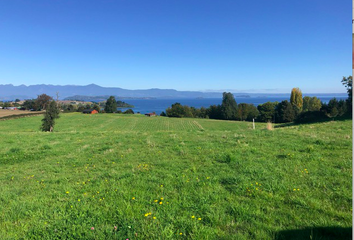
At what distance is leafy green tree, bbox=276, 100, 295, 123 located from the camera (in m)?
84.6

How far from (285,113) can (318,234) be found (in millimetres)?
92618

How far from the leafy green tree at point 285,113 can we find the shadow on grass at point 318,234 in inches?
3624

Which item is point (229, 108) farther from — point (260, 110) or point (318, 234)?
point (318, 234)

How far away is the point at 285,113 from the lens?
85062mm

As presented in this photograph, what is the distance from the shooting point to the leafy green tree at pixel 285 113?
277 ft

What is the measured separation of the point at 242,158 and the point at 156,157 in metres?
3.26

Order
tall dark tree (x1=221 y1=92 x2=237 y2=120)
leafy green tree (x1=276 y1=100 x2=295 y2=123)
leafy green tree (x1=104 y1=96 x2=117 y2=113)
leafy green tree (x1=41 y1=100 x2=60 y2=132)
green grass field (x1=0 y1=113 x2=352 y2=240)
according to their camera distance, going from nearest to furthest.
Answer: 1. green grass field (x1=0 y1=113 x2=352 y2=240)
2. leafy green tree (x1=41 y1=100 x2=60 y2=132)
3. leafy green tree (x1=276 y1=100 x2=295 y2=123)
4. tall dark tree (x1=221 y1=92 x2=237 y2=120)
5. leafy green tree (x1=104 y1=96 x2=117 y2=113)

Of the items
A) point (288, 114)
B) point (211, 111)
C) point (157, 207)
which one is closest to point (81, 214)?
point (157, 207)

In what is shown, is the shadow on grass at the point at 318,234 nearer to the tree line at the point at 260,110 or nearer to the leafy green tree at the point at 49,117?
the leafy green tree at the point at 49,117

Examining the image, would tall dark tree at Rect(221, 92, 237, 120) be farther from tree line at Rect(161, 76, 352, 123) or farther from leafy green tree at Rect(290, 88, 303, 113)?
leafy green tree at Rect(290, 88, 303, 113)

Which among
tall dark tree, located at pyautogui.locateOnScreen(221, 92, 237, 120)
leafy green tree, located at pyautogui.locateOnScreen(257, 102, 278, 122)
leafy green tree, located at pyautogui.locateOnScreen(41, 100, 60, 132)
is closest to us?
leafy green tree, located at pyautogui.locateOnScreen(41, 100, 60, 132)

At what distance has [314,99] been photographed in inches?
4173

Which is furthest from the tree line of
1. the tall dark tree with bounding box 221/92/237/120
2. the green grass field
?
the green grass field

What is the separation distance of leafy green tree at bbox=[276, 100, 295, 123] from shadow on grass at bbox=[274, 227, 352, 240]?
92.1 metres
